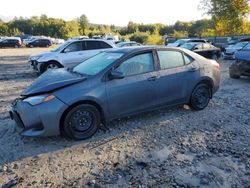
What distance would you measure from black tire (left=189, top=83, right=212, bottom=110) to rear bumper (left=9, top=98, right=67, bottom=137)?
311 centimetres

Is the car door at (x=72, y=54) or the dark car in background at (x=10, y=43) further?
the dark car in background at (x=10, y=43)

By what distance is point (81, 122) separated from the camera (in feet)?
16.3

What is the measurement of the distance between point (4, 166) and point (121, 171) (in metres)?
1.69

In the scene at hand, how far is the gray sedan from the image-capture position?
15.4ft

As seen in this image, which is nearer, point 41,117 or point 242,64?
point 41,117

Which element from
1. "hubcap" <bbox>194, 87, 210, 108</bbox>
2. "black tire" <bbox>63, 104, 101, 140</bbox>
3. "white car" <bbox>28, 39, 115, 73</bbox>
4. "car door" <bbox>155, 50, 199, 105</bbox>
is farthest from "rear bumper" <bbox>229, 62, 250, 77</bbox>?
"black tire" <bbox>63, 104, 101, 140</bbox>

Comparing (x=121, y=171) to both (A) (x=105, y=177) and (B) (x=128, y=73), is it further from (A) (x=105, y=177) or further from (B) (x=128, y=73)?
(B) (x=128, y=73)

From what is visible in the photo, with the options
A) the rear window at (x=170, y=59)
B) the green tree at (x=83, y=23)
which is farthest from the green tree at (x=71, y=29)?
the rear window at (x=170, y=59)

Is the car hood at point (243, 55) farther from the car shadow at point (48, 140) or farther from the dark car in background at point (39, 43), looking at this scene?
the dark car in background at point (39, 43)

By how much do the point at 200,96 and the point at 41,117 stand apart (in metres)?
3.69

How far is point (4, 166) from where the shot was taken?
4.14 meters

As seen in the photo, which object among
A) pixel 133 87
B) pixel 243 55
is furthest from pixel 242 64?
pixel 133 87

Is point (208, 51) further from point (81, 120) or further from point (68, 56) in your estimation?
point (81, 120)

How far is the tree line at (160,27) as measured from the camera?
130 feet
